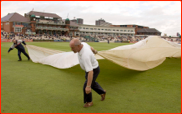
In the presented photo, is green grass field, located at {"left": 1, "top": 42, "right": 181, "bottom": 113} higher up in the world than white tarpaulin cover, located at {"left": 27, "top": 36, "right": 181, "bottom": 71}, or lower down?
lower down

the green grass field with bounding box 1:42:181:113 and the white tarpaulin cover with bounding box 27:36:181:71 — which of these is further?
the white tarpaulin cover with bounding box 27:36:181:71

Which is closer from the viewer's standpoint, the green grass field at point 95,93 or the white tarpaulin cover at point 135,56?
the green grass field at point 95,93

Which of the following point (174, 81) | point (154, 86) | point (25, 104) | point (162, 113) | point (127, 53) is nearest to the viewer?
point (162, 113)

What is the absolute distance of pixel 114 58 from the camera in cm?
632

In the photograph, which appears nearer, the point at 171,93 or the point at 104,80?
the point at 171,93

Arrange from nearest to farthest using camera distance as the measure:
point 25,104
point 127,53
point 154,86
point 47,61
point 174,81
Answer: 1. point 25,104
2. point 154,86
3. point 174,81
4. point 127,53
5. point 47,61

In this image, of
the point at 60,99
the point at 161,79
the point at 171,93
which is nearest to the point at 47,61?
the point at 60,99

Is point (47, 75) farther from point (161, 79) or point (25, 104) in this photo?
point (161, 79)

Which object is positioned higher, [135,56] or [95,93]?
[135,56]

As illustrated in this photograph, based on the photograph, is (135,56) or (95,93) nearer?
(95,93)

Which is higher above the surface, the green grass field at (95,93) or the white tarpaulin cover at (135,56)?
the white tarpaulin cover at (135,56)

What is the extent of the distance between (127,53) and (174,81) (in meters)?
2.08

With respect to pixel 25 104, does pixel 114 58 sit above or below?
above

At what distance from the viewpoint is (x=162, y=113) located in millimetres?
3693
